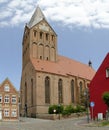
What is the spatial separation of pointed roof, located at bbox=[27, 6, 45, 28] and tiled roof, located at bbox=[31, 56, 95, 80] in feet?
38.3

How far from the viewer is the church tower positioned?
89.4 meters

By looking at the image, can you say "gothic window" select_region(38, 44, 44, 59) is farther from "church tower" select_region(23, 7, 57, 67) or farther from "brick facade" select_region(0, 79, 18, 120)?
"brick facade" select_region(0, 79, 18, 120)

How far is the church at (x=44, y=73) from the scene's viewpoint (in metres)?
82.4

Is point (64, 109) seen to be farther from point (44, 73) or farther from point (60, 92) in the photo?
point (60, 92)

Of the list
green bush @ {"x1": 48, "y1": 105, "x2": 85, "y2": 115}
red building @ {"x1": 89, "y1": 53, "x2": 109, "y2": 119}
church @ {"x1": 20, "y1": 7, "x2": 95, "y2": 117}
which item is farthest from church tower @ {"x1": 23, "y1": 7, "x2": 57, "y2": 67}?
red building @ {"x1": 89, "y1": 53, "x2": 109, "y2": 119}

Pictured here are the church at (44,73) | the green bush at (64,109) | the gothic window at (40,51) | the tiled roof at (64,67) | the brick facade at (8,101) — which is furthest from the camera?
the gothic window at (40,51)

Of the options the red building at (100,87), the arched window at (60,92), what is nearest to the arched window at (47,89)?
the arched window at (60,92)

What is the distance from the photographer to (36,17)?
95250mm

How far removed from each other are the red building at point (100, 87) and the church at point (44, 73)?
33584 mm

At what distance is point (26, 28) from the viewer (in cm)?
9331

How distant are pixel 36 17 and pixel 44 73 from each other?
20.1 meters

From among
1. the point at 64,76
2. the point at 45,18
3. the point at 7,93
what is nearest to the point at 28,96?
the point at 64,76

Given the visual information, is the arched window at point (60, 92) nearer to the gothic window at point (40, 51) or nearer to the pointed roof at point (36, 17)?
the gothic window at point (40, 51)

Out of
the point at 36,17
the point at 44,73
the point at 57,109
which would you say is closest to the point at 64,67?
the point at 44,73
